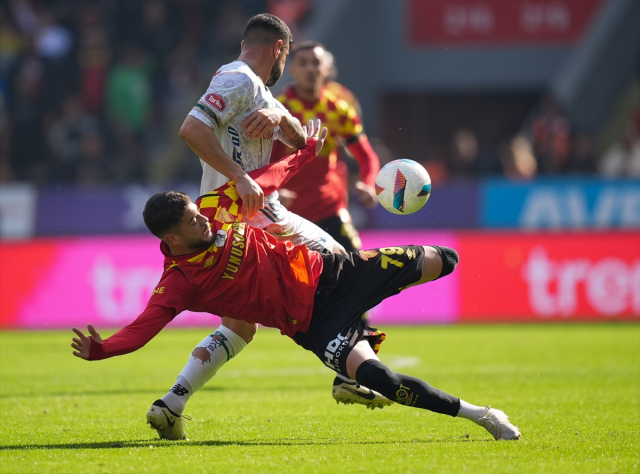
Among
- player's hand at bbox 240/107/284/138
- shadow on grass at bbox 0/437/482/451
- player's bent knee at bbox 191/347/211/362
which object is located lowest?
shadow on grass at bbox 0/437/482/451

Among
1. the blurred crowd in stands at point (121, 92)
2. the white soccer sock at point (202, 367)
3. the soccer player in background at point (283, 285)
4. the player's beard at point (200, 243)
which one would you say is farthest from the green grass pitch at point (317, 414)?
the blurred crowd in stands at point (121, 92)

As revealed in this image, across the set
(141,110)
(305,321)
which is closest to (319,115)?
(305,321)

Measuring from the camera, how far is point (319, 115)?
26.5 feet

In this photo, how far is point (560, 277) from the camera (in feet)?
43.9

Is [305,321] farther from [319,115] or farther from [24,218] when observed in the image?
[24,218]

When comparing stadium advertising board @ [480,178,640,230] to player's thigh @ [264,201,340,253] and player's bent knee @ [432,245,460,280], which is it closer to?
player's thigh @ [264,201,340,253]

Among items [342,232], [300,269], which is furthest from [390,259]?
[342,232]

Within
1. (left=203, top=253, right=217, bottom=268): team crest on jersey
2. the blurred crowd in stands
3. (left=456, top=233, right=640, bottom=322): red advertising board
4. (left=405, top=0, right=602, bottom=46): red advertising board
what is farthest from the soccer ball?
(left=405, top=0, right=602, bottom=46): red advertising board

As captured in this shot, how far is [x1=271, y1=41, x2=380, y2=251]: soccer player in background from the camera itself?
314 inches

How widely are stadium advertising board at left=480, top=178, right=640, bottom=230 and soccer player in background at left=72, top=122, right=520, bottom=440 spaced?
34.2ft

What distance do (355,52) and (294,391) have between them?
1370 cm

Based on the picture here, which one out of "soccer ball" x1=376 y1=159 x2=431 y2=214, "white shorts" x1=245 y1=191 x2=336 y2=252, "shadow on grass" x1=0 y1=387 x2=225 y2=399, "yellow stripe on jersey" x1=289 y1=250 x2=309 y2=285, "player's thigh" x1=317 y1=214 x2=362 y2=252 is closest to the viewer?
"yellow stripe on jersey" x1=289 y1=250 x2=309 y2=285

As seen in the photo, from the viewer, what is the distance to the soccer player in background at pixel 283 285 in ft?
16.5

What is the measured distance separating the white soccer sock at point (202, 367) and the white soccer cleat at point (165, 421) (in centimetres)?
4
